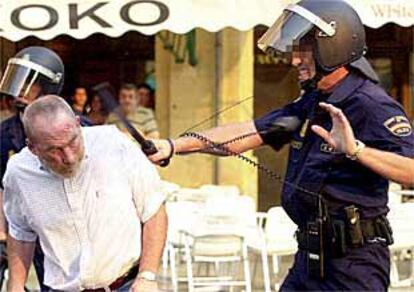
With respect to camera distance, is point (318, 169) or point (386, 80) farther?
point (386, 80)

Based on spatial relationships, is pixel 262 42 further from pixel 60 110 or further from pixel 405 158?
pixel 60 110

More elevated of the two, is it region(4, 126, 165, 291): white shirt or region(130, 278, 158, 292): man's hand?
region(4, 126, 165, 291): white shirt

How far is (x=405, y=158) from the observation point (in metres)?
4.01

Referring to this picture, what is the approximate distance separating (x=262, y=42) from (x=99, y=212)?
1133mm

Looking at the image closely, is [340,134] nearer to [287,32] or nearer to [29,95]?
[287,32]

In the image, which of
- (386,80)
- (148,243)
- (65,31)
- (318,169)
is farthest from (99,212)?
(386,80)

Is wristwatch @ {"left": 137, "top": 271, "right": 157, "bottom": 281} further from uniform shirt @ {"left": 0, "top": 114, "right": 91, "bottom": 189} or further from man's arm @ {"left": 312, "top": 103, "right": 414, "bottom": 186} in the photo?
uniform shirt @ {"left": 0, "top": 114, "right": 91, "bottom": 189}

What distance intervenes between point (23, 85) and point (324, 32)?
6.89ft

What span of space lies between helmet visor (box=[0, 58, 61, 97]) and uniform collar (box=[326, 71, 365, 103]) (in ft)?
6.79

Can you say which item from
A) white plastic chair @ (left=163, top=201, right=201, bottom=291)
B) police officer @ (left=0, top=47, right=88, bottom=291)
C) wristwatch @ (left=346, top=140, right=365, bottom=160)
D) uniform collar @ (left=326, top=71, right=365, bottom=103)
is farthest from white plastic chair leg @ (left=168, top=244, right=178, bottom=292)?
wristwatch @ (left=346, top=140, right=365, bottom=160)

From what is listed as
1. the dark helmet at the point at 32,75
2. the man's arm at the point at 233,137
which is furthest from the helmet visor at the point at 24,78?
the man's arm at the point at 233,137

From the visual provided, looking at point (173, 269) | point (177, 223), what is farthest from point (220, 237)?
point (173, 269)

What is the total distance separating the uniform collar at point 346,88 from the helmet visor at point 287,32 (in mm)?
236

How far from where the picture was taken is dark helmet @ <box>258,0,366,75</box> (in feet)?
13.9
